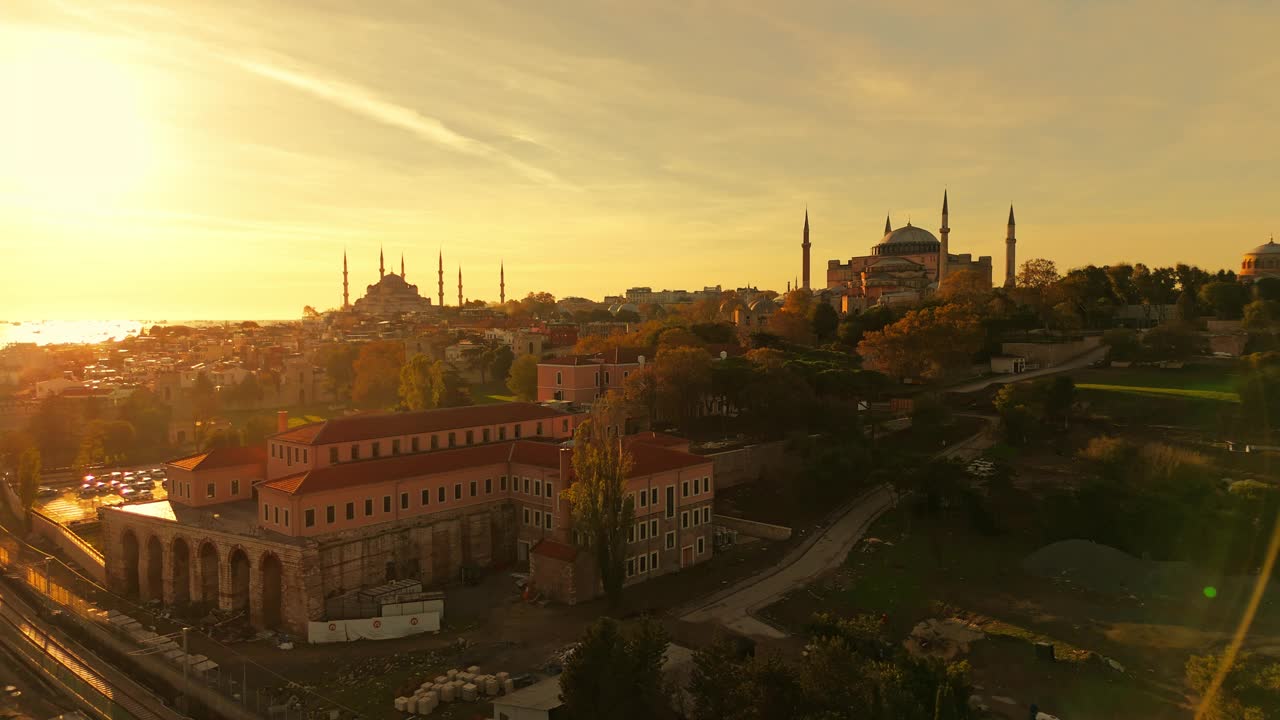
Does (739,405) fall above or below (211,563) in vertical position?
above

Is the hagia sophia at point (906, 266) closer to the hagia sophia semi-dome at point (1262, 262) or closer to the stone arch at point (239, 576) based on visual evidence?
the hagia sophia semi-dome at point (1262, 262)

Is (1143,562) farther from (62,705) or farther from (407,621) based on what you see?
(62,705)

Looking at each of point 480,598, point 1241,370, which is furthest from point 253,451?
point 1241,370

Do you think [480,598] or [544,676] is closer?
[544,676]

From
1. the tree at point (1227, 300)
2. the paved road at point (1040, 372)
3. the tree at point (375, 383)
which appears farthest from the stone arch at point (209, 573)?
the tree at point (1227, 300)

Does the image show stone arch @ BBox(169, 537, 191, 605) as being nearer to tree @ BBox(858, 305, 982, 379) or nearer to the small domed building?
tree @ BBox(858, 305, 982, 379)

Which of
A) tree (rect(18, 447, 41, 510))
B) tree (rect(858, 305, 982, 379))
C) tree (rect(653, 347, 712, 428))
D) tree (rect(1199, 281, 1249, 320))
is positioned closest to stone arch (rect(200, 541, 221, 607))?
tree (rect(18, 447, 41, 510))
